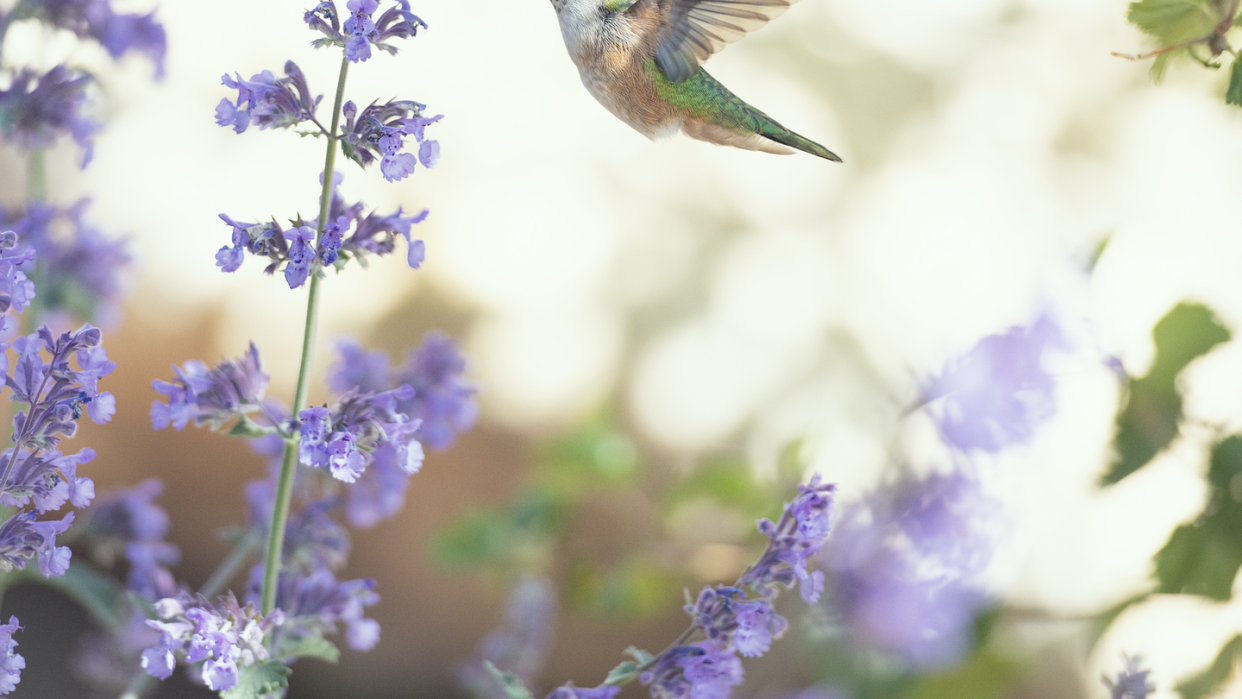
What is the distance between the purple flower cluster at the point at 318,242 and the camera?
571mm

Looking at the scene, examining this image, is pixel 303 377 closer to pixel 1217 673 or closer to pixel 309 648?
pixel 309 648

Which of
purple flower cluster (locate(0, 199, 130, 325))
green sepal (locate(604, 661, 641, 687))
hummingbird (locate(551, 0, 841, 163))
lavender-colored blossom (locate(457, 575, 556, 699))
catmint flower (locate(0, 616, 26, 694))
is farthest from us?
lavender-colored blossom (locate(457, 575, 556, 699))

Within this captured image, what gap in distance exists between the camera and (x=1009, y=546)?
100cm

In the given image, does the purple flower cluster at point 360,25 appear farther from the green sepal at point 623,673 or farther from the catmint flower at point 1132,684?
the catmint flower at point 1132,684

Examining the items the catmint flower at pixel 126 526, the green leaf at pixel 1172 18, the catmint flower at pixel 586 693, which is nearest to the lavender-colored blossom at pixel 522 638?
the catmint flower at pixel 126 526

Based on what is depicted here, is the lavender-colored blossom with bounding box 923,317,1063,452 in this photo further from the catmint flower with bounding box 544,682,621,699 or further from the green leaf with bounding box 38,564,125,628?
the green leaf with bounding box 38,564,125,628

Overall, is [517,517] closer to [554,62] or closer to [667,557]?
[667,557]

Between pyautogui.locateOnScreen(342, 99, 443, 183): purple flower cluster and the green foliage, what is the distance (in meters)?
0.56

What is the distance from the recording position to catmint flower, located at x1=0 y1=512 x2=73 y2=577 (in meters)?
0.51

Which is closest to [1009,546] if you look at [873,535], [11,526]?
[873,535]

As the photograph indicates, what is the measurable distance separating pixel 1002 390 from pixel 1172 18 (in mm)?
328

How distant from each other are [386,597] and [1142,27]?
1.78m

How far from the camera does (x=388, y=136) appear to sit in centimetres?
58

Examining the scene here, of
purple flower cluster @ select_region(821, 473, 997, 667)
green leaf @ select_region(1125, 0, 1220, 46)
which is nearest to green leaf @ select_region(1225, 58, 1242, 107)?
green leaf @ select_region(1125, 0, 1220, 46)
